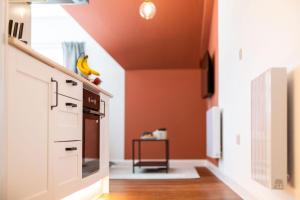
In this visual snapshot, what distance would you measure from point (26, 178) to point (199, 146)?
5797mm

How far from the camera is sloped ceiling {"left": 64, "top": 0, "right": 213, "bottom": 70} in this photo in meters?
5.83

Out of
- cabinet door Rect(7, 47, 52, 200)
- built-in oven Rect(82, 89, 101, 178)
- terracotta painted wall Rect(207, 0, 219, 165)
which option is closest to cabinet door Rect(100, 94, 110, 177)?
built-in oven Rect(82, 89, 101, 178)

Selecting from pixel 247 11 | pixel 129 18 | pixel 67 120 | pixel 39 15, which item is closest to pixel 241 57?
pixel 247 11

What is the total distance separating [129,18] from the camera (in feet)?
20.0

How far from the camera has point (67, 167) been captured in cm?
262

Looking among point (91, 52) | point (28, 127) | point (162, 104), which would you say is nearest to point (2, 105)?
point (28, 127)

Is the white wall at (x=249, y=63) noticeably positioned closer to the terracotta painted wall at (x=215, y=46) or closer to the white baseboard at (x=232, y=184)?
the white baseboard at (x=232, y=184)

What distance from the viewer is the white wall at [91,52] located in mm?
7625

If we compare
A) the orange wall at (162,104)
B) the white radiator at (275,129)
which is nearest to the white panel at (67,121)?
the white radiator at (275,129)

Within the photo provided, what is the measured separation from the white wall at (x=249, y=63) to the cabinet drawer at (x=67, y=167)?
1.25m

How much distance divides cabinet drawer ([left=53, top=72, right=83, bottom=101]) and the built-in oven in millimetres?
224

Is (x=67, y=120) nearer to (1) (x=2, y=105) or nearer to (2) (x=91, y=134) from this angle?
(2) (x=91, y=134)

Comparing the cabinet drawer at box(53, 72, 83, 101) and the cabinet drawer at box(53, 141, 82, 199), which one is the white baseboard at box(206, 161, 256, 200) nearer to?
the cabinet drawer at box(53, 141, 82, 199)

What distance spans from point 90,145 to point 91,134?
0.11 m
